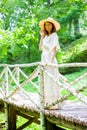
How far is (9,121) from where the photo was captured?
27.6 feet

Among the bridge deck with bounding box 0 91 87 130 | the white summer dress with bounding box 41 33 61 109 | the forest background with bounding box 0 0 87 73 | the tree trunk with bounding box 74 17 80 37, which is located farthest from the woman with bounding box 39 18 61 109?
the tree trunk with bounding box 74 17 80 37

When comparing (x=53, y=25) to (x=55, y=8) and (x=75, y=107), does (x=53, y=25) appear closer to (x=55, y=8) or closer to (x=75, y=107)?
(x=75, y=107)

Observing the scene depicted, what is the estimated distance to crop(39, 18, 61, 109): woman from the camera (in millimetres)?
5781

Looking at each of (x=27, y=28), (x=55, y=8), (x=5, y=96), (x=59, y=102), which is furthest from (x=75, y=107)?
(x=55, y=8)

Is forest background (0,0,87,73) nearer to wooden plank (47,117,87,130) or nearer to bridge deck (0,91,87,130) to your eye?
bridge deck (0,91,87,130)

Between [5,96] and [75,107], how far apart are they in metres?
2.70

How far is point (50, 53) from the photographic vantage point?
5926 millimetres

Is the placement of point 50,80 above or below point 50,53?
below

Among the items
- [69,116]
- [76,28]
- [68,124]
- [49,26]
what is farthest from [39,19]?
[69,116]

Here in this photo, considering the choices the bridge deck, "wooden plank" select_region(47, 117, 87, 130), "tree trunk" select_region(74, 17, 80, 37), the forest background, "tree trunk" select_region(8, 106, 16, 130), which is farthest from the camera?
"tree trunk" select_region(74, 17, 80, 37)

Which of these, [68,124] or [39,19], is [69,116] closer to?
[68,124]

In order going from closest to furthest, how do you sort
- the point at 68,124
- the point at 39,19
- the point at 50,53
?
1. the point at 68,124
2. the point at 50,53
3. the point at 39,19

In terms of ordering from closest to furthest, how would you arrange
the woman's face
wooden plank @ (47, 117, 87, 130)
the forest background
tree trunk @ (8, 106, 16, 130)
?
1. wooden plank @ (47, 117, 87, 130)
2. the woman's face
3. tree trunk @ (8, 106, 16, 130)
4. the forest background

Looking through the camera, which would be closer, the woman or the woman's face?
the woman
